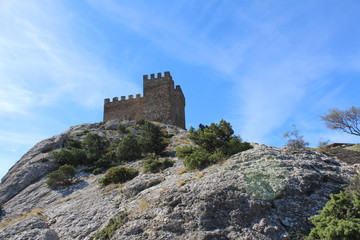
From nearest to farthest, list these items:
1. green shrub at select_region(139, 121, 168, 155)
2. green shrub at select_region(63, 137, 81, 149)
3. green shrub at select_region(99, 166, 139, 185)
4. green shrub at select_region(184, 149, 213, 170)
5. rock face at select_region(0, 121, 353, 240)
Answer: rock face at select_region(0, 121, 353, 240), green shrub at select_region(184, 149, 213, 170), green shrub at select_region(99, 166, 139, 185), green shrub at select_region(139, 121, 168, 155), green shrub at select_region(63, 137, 81, 149)

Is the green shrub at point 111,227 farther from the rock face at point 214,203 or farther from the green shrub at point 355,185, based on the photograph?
the green shrub at point 355,185

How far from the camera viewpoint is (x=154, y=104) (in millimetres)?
41094

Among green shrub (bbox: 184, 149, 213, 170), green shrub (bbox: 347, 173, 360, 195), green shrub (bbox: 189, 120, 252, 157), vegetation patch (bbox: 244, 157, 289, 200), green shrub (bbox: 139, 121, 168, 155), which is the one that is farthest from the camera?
green shrub (bbox: 139, 121, 168, 155)

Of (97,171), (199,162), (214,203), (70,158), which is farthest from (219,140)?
(70,158)

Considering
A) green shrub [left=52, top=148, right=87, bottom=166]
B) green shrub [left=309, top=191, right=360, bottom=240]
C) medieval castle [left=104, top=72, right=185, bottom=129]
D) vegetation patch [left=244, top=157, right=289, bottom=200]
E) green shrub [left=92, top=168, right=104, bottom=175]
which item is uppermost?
medieval castle [left=104, top=72, right=185, bottom=129]

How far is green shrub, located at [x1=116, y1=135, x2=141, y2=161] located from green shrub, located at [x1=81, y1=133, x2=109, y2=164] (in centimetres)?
209

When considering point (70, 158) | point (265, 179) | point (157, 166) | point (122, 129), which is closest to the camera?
point (265, 179)

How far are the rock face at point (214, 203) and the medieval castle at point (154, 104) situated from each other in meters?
24.8

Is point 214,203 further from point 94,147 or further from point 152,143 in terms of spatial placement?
point 94,147

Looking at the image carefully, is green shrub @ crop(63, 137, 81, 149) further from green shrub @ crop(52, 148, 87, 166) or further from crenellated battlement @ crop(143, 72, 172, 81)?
crenellated battlement @ crop(143, 72, 172, 81)

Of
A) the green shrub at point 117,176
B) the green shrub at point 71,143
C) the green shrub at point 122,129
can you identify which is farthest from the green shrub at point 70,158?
the green shrub at point 122,129

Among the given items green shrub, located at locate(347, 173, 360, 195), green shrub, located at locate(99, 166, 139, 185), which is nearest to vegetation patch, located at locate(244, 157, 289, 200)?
green shrub, located at locate(347, 173, 360, 195)

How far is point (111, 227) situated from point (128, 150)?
1330cm

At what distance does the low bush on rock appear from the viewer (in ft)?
45.3
